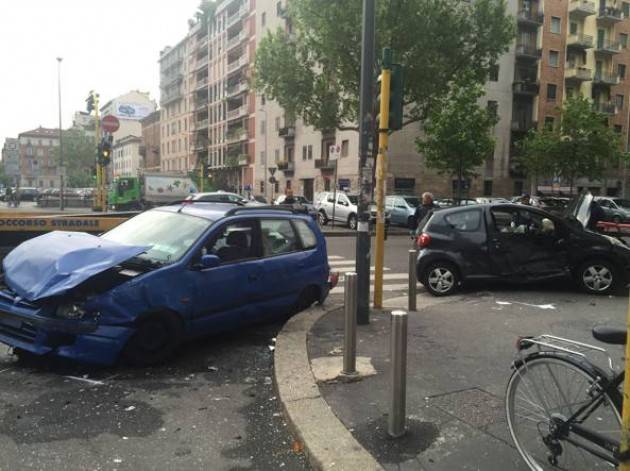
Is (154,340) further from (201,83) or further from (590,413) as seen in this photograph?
(201,83)

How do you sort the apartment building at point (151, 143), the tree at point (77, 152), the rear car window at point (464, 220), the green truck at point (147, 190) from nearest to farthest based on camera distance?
the rear car window at point (464, 220) < the green truck at point (147, 190) < the tree at point (77, 152) < the apartment building at point (151, 143)

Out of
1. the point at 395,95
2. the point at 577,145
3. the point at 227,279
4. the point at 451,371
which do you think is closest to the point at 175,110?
the point at 577,145

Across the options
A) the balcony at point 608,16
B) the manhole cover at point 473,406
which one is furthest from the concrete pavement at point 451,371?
the balcony at point 608,16

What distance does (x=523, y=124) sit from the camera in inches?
1884

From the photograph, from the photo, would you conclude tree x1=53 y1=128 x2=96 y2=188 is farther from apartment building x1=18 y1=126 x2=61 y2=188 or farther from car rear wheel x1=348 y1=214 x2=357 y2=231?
car rear wheel x1=348 y1=214 x2=357 y2=231

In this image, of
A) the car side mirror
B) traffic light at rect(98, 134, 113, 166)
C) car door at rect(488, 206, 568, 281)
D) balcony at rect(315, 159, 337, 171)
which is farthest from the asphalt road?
balcony at rect(315, 159, 337, 171)

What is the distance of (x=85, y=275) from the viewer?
4594 millimetres

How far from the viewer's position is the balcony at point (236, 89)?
61.9 meters

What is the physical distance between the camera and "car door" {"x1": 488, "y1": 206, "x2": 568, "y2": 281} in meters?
8.69

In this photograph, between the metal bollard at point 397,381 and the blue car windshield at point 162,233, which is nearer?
the metal bollard at point 397,381

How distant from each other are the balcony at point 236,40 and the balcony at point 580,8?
108 ft

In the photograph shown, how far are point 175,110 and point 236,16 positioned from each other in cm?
2832

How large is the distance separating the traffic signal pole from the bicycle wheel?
126 inches

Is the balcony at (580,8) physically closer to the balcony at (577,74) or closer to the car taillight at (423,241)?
the balcony at (577,74)
